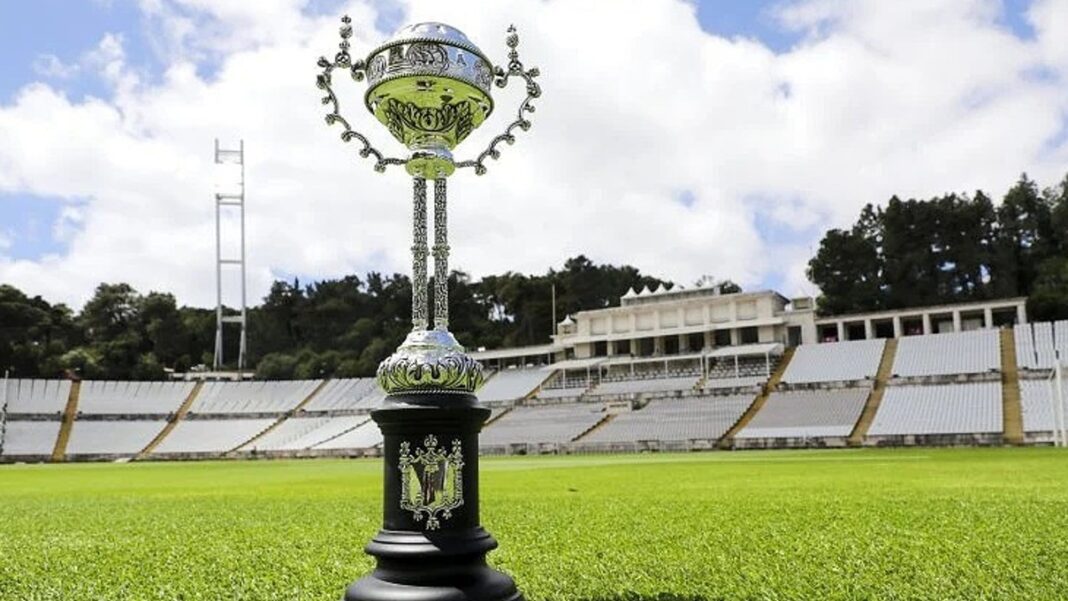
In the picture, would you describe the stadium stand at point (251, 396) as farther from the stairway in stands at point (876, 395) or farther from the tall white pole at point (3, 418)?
the stairway in stands at point (876, 395)

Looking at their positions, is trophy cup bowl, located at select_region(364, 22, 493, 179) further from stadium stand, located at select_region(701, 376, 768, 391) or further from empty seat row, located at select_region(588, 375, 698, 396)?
empty seat row, located at select_region(588, 375, 698, 396)

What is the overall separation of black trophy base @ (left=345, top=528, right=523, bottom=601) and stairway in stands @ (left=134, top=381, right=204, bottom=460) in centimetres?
5464

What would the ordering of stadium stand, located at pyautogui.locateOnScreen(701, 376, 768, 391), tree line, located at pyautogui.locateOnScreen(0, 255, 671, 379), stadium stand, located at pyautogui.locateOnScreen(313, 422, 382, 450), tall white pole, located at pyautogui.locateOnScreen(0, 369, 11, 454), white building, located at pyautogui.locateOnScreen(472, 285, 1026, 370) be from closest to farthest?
stadium stand, located at pyautogui.locateOnScreen(313, 422, 382, 450)
stadium stand, located at pyautogui.locateOnScreen(701, 376, 768, 391)
tall white pole, located at pyautogui.locateOnScreen(0, 369, 11, 454)
white building, located at pyautogui.locateOnScreen(472, 285, 1026, 370)
tree line, located at pyautogui.locateOnScreen(0, 255, 671, 379)

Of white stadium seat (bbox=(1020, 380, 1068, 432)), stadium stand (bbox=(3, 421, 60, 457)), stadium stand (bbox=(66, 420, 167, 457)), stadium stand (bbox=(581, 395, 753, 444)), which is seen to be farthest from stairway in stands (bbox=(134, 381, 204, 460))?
white stadium seat (bbox=(1020, 380, 1068, 432))

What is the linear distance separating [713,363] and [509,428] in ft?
54.6

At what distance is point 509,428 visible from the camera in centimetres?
4994

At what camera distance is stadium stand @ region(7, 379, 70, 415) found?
5820 cm

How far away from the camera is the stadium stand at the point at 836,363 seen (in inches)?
1927

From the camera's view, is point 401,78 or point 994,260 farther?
point 994,260

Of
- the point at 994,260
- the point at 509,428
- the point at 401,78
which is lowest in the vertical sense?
the point at 509,428

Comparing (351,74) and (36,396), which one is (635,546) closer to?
(351,74)

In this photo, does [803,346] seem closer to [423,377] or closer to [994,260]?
[994,260]

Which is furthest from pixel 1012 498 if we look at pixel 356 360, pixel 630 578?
pixel 356 360

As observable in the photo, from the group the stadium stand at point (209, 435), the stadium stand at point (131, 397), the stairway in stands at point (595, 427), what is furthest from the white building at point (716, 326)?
the stadium stand at point (131, 397)
